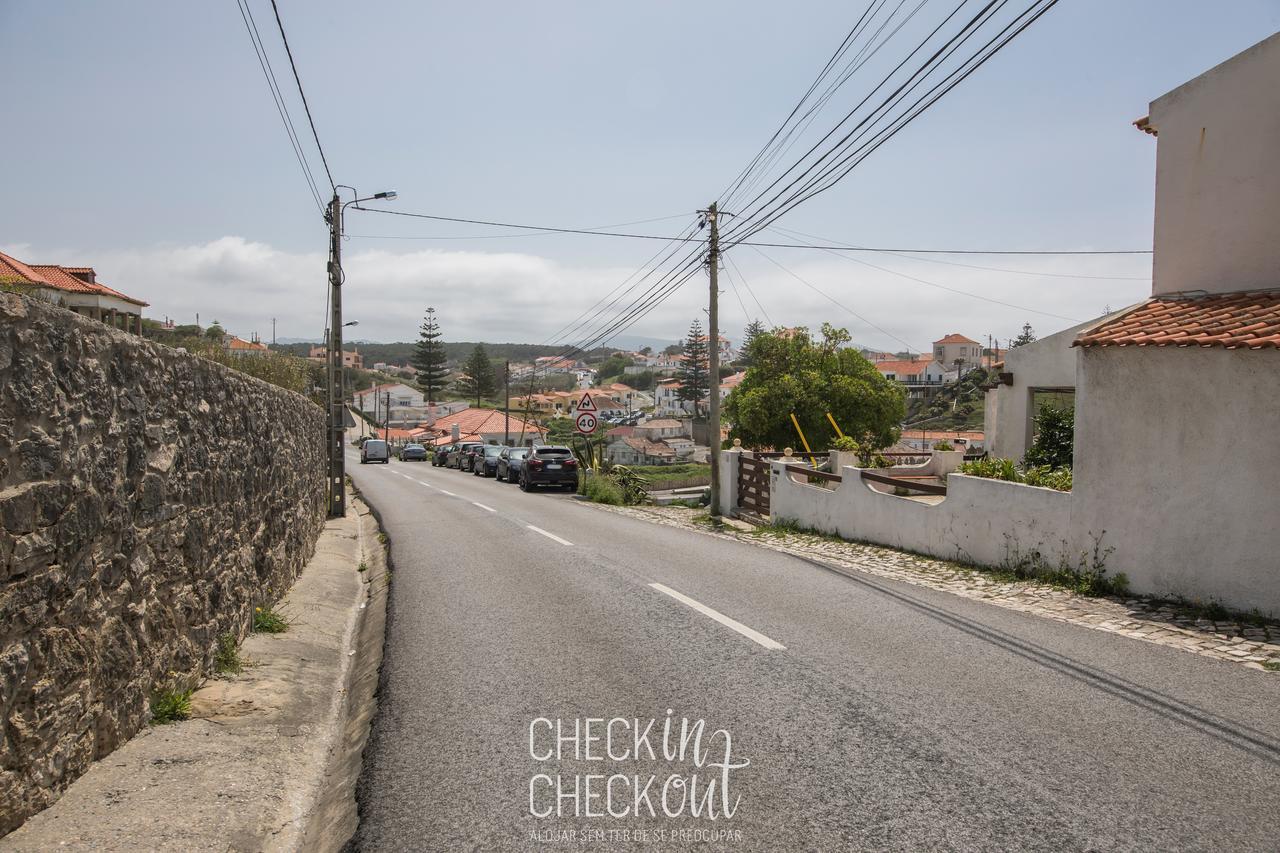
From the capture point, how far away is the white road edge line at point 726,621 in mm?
6883

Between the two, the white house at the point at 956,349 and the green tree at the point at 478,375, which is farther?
the white house at the point at 956,349

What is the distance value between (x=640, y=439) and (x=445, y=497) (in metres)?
67.8

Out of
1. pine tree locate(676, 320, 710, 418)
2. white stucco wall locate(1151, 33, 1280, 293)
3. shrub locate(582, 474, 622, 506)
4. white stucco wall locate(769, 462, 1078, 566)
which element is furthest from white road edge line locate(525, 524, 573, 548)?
pine tree locate(676, 320, 710, 418)

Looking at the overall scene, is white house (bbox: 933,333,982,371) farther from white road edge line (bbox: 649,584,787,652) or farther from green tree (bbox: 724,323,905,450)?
white road edge line (bbox: 649,584,787,652)

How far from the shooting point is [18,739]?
3.33 m

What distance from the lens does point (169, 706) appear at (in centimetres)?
492

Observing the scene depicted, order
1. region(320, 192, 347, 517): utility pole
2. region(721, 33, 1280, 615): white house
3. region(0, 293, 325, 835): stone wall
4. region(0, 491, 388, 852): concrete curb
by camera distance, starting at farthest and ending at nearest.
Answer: region(320, 192, 347, 517): utility pole → region(721, 33, 1280, 615): white house → region(0, 491, 388, 852): concrete curb → region(0, 293, 325, 835): stone wall

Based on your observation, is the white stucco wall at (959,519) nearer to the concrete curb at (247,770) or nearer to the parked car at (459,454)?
the concrete curb at (247,770)

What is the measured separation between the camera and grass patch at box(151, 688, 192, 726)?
4820 millimetres

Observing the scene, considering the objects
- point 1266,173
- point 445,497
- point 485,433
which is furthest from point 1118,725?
point 485,433

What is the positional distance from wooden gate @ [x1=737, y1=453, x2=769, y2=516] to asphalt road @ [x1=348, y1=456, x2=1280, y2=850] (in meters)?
10.1

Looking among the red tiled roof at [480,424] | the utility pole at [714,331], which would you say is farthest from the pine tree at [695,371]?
the utility pole at [714,331]

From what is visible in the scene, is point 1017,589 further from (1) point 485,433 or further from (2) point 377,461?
(1) point 485,433

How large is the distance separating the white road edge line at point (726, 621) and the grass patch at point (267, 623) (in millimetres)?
3760
